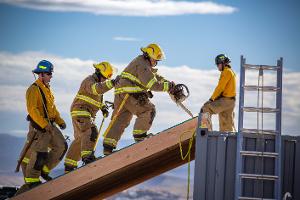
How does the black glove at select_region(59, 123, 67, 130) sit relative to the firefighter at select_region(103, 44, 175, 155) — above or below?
below

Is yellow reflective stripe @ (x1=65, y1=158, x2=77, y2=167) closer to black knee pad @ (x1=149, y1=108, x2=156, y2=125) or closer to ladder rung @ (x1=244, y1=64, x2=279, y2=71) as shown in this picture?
black knee pad @ (x1=149, y1=108, x2=156, y2=125)

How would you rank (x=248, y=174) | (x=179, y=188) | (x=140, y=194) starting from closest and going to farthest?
1. (x=248, y=174)
2. (x=140, y=194)
3. (x=179, y=188)

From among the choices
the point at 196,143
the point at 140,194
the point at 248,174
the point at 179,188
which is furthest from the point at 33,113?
the point at 179,188

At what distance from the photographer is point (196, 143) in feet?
46.8

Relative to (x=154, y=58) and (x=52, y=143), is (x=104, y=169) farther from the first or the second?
(x=154, y=58)

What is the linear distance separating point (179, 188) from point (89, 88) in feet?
435

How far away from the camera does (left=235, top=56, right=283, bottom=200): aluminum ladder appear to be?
13797mm

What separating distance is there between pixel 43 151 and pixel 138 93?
2176mm

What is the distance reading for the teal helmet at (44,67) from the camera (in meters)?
15.9

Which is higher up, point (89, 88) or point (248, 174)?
point (89, 88)

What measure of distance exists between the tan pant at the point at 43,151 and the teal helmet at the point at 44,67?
1074 millimetres

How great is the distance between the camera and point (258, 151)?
1405 centimetres

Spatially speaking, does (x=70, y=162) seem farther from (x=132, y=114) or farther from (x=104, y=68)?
(x=104, y=68)

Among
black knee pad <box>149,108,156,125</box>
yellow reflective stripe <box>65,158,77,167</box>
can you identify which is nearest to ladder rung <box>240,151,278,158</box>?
black knee pad <box>149,108,156,125</box>
